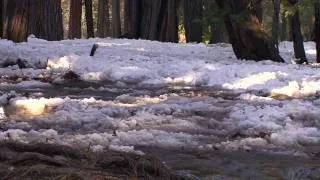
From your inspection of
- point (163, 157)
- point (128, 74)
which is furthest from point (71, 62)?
point (163, 157)

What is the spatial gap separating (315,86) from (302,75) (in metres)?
0.97

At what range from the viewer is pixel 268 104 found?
662 cm

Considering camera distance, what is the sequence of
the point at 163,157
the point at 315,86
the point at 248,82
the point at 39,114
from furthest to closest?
the point at 248,82 < the point at 315,86 < the point at 39,114 < the point at 163,157

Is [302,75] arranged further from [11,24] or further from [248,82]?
[11,24]

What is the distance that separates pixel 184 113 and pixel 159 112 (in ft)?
0.93

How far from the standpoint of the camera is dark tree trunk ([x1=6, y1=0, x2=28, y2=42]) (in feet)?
42.2

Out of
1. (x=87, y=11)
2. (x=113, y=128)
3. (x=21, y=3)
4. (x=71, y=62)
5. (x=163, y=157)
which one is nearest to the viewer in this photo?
(x=163, y=157)

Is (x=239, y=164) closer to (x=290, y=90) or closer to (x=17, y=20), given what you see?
(x=290, y=90)

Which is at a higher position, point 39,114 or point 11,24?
point 11,24

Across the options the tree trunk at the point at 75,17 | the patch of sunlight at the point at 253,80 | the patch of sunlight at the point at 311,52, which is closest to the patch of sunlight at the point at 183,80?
the patch of sunlight at the point at 253,80

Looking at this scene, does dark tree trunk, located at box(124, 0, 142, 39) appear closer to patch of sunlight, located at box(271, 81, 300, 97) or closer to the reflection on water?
patch of sunlight, located at box(271, 81, 300, 97)

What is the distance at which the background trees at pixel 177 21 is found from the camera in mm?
12234

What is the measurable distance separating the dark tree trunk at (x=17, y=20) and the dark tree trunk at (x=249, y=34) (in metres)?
4.30

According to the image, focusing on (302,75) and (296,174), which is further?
(302,75)
